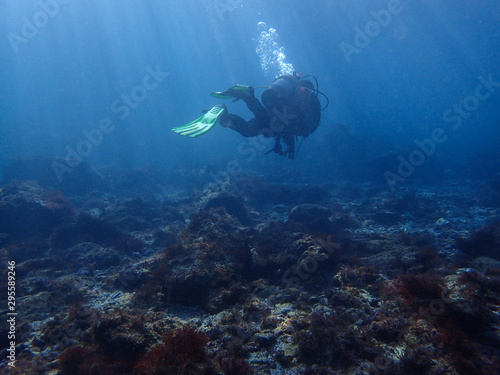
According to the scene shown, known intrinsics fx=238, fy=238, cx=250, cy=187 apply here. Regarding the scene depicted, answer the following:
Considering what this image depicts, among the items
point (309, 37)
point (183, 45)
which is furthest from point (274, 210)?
point (183, 45)

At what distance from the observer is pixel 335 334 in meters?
3.15

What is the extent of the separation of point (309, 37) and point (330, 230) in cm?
6436

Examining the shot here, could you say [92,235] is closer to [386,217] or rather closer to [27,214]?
[27,214]

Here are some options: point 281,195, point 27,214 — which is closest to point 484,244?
point 281,195

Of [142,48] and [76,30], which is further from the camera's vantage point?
[142,48]

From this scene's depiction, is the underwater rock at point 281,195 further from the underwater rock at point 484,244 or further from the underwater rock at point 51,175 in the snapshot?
the underwater rock at point 51,175

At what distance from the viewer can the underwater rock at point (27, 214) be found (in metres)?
9.70

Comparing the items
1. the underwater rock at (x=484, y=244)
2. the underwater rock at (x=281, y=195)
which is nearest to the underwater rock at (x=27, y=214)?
the underwater rock at (x=281, y=195)

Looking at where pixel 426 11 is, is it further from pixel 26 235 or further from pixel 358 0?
pixel 26 235

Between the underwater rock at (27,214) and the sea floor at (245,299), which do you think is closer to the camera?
the sea floor at (245,299)

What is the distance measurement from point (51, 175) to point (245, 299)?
2056 cm

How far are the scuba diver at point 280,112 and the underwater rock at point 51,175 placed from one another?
46.9 feet

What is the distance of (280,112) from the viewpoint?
8.48m

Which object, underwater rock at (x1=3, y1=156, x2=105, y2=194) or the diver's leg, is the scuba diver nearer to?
the diver's leg
